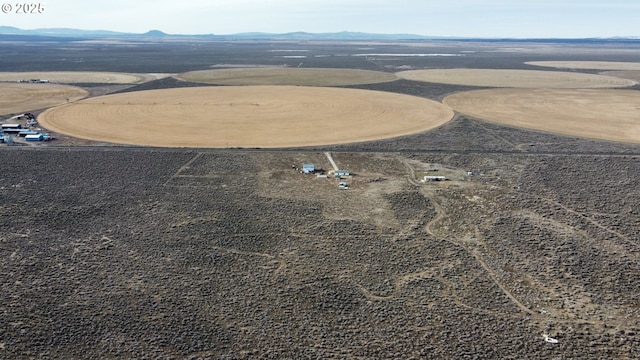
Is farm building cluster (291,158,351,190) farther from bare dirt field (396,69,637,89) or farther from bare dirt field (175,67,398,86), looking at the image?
bare dirt field (396,69,637,89)

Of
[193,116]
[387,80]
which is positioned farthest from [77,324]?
[387,80]

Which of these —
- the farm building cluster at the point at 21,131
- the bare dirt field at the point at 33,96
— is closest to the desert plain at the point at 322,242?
the farm building cluster at the point at 21,131

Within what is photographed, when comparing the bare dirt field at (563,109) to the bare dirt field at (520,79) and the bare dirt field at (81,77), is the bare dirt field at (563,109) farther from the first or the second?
the bare dirt field at (81,77)

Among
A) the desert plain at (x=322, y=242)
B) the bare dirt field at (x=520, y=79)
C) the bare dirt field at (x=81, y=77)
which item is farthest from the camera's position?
the bare dirt field at (x=81, y=77)

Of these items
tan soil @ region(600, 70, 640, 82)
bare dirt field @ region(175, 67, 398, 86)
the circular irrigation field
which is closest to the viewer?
the circular irrigation field

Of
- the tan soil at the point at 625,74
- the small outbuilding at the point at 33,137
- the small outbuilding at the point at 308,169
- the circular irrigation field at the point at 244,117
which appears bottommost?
the small outbuilding at the point at 308,169

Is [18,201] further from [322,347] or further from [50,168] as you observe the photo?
[322,347]

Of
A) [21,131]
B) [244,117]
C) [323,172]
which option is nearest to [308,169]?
[323,172]

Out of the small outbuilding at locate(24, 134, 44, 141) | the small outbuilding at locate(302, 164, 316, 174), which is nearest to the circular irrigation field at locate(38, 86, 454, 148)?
the small outbuilding at locate(24, 134, 44, 141)
